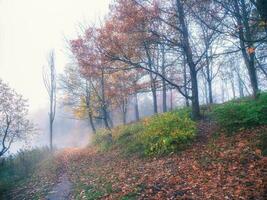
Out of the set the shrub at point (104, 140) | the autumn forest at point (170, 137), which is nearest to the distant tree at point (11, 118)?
the autumn forest at point (170, 137)

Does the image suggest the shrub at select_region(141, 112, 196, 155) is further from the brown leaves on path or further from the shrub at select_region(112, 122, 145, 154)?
the shrub at select_region(112, 122, 145, 154)

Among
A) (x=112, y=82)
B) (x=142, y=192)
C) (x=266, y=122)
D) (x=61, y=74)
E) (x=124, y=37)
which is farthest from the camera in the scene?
(x=61, y=74)

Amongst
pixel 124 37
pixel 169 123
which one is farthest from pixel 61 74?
pixel 169 123

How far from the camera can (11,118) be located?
782 inches

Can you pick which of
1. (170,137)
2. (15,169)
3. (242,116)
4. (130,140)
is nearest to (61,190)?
(170,137)

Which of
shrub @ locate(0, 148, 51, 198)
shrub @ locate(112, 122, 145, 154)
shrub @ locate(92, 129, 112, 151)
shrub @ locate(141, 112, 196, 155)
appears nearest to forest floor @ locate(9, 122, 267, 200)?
shrub @ locate(141, 112, 196, 155)

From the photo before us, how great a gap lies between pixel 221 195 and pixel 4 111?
1811 centimetres

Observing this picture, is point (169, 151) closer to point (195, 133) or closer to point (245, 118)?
point (195, 133)

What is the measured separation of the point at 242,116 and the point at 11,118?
16971 mm

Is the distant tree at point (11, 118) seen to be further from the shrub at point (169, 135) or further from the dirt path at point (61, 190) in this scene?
the shrub at point (169, 135)

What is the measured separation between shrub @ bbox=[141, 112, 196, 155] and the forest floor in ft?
1.58

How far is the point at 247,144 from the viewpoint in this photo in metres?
9.07

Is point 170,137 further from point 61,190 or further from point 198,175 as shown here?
point 61,190

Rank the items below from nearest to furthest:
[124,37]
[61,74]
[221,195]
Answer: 1. [221,195]
2. [124,37]
3. [61,74]
